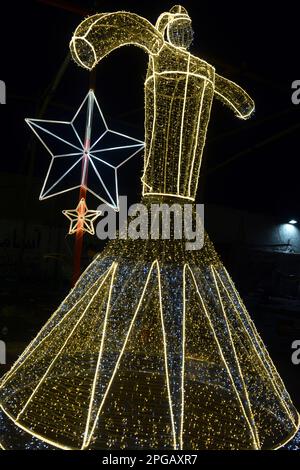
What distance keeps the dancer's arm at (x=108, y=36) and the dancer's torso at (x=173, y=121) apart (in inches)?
4.6

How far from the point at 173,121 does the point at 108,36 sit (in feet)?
2.12

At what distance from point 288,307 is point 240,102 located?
7634mm

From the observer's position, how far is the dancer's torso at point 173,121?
303cm

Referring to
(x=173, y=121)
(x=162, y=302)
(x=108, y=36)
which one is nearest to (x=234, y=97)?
(x=173, y=121)

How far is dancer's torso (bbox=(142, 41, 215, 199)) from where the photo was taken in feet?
9.93

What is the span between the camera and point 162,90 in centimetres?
305

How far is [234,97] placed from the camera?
3.38 meters

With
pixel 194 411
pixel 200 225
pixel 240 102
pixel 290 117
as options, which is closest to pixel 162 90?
pixel 240 102

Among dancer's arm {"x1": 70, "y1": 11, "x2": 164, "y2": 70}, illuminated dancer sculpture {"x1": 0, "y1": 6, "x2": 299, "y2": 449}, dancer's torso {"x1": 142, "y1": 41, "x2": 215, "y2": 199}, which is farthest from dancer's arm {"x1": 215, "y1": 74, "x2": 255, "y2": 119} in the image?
dancer's arm {"x1": 70, "y1": 11, "x2": 164, "y2": 70}

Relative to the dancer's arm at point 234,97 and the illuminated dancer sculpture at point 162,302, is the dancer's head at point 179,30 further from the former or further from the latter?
the dancer's arm at point 234,97

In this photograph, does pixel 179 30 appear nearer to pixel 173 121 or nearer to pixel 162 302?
pixel 173 121

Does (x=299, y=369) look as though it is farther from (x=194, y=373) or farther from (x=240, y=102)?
(x=240, y=102)

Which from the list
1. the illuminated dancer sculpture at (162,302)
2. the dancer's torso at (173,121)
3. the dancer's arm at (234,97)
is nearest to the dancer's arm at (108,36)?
the illuminated dancer sculpture at (162,302)
